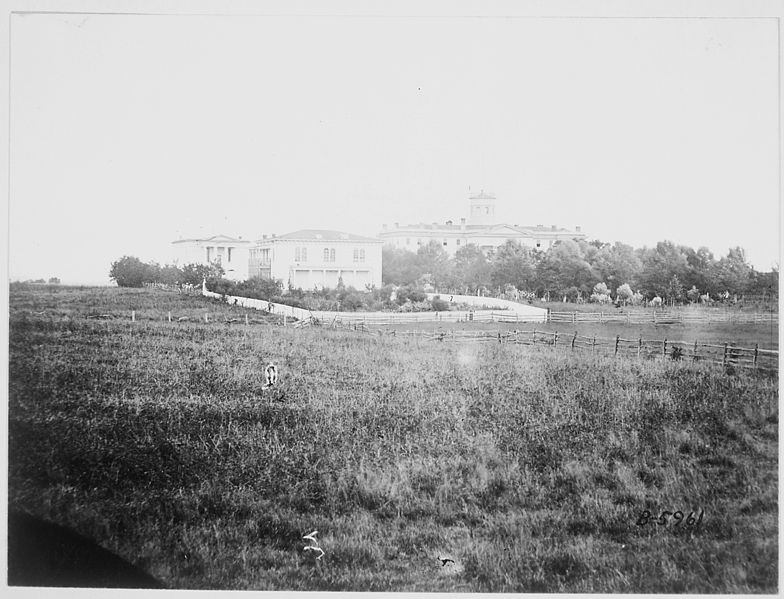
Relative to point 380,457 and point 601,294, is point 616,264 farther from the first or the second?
point 380,457

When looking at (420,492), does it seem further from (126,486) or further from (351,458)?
(126,486)

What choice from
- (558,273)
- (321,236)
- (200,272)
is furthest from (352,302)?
(558,273)

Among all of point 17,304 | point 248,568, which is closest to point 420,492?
point 248,568

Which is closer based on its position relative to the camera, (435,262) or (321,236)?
(321,236)

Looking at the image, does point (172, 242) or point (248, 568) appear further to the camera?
point (172, 242)

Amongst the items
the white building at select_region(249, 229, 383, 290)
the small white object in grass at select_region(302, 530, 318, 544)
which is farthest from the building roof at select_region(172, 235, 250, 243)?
the small white object in grass at select_region(302, 530, 318, 544)
